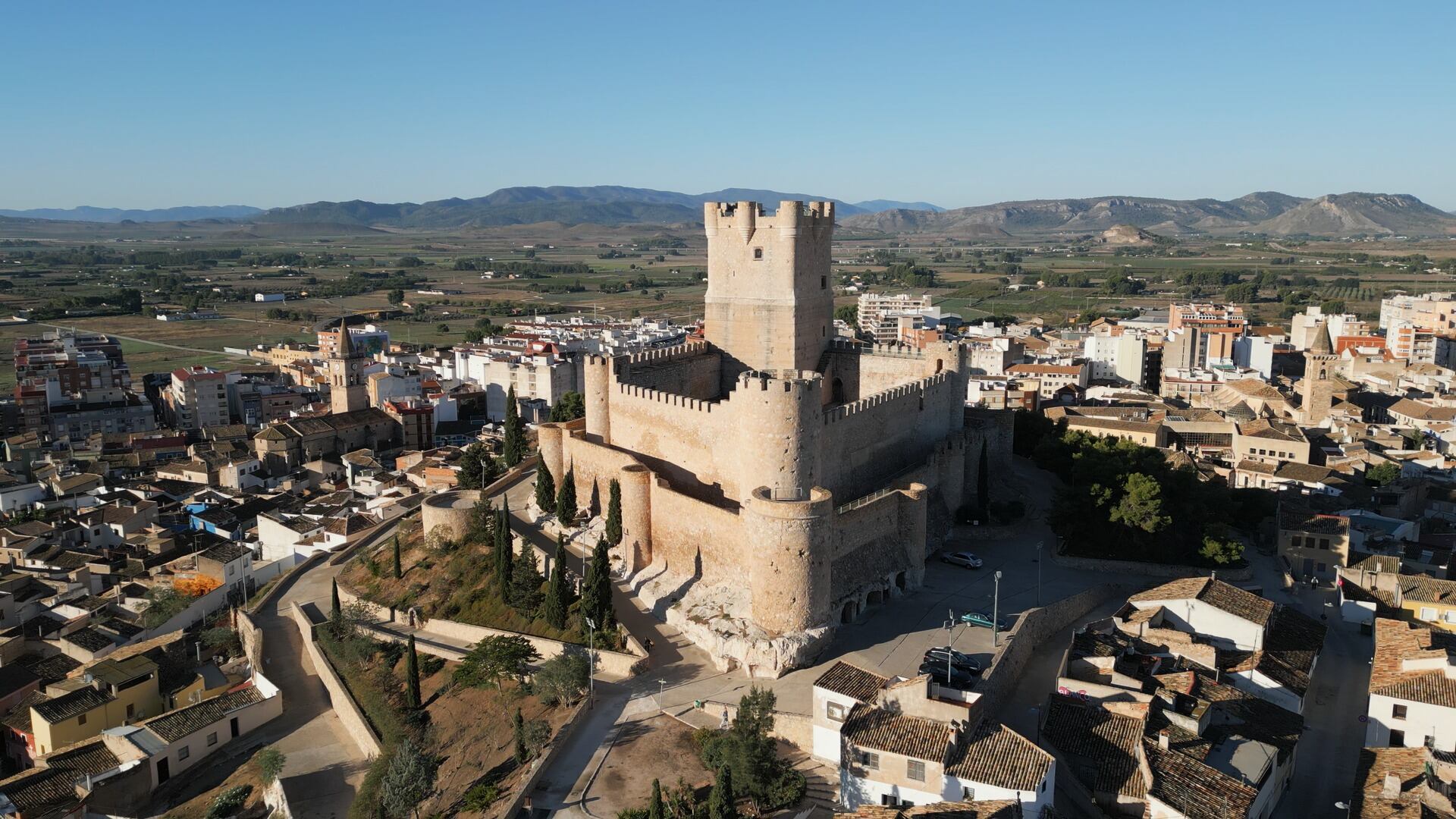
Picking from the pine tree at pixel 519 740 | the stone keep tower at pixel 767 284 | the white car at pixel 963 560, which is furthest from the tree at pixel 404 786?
the stone keep tower at pixel 767 284

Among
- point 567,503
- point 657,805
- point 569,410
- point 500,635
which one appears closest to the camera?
point 657,805

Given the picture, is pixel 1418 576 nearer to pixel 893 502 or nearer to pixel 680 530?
pixel 893 502

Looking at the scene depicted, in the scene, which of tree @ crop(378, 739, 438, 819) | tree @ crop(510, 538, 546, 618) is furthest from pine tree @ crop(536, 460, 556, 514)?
tree @ crop(378, 739, 438, 819)

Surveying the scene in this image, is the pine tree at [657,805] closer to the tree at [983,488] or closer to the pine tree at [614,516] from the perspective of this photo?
the pine tree at [614,516]

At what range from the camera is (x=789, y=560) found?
22.9 metres

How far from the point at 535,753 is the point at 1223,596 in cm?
1642

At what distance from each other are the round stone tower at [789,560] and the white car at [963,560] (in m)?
6.42

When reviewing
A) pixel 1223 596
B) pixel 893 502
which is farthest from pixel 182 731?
pixel 1223 596

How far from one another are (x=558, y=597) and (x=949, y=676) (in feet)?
31.8

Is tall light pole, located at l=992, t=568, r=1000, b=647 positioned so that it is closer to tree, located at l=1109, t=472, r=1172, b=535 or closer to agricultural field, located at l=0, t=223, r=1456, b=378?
tree, located at l=1109, t=472, r=1172, b=535

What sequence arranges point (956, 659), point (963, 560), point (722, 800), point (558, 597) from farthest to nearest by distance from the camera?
1. point (963, 560)
2. point (558, 597)
3. point (956, 659)
4. point (722, 800)

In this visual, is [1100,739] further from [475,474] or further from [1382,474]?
[1382,474]

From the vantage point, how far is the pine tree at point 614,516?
90.8 feet

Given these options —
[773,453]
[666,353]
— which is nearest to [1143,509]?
[773,453]
